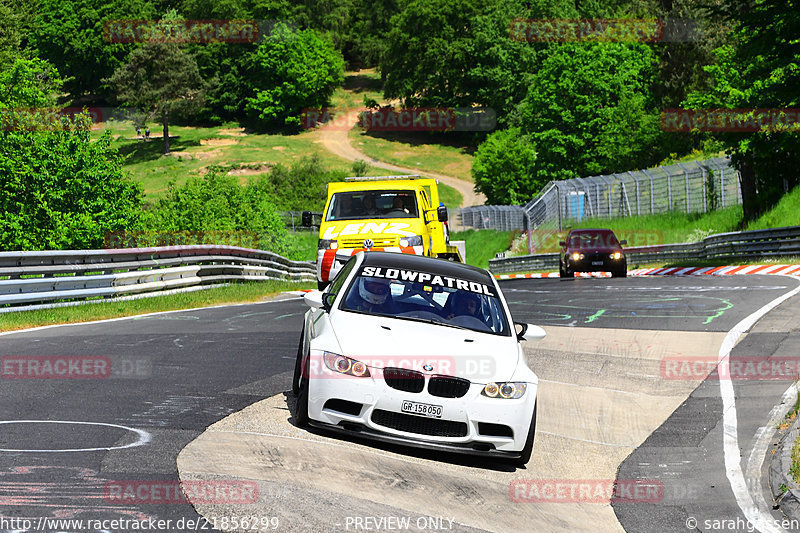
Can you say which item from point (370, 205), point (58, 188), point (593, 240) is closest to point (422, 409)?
point (370, 205)

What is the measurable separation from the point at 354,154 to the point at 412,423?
10287 centimetres

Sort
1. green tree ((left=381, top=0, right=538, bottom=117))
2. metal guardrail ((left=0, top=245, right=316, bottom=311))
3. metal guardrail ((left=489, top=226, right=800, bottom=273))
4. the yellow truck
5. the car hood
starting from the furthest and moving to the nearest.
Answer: green tree ((left=381, top=0, right=538, bottom=117))
metal guardrail ((left=489, top=226, right=800, bottom=273))
the yellow truck
metal guardrail ((left=0, top=245, right=316, bottom=311))
the car hood

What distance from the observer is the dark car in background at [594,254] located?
3064cm

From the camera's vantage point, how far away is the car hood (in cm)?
816

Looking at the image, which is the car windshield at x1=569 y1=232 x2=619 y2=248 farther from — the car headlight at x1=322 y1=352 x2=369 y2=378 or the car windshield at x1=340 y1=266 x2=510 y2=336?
the car headlight at x1=322 y1=352 x2=369 y2=378

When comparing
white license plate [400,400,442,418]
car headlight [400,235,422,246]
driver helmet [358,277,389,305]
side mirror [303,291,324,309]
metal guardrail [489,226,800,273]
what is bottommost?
metal guardrail [489,226,800,273]

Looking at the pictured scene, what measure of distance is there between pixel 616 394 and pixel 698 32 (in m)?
78.6

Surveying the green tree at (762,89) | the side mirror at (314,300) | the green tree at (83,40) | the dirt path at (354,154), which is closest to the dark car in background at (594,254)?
the green tree at (762,89)

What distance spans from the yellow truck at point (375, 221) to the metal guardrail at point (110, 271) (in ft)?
14.5

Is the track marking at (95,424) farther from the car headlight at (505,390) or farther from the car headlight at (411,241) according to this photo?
the car headlight at (411,241)

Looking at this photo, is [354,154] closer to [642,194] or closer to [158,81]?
[158,81]

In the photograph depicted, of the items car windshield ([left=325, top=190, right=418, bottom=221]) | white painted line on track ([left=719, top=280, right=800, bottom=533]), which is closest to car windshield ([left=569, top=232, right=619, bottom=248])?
car windshield ([left=325, top=190, right=418, bottom=221])

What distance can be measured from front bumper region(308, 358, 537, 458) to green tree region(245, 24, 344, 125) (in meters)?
116

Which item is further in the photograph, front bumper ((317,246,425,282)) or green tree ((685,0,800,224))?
green tree ((685,0,800,224))
